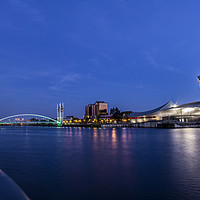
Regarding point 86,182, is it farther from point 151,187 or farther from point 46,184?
point 151,187

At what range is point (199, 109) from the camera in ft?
414

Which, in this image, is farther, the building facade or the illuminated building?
the building facade

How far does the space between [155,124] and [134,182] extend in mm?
118842

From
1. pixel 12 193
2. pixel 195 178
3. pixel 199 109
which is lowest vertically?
pixel 195 178

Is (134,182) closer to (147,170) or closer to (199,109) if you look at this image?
(147,170)

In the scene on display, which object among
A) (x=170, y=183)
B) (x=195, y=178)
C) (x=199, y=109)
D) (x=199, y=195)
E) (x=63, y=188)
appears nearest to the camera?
(x=199, y=195)

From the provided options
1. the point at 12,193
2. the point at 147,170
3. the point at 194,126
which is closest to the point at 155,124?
the point at 194,126

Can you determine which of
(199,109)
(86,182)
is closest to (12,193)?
(86,182)

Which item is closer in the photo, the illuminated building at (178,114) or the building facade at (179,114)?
the illuminated building at (178,114)

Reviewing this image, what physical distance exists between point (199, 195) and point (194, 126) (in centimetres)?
11353

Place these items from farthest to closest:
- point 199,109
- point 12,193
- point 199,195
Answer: point 199,109 < point 199,195 < point 12,193

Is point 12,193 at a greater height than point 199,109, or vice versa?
point 199,109

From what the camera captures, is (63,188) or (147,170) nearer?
(63,188)

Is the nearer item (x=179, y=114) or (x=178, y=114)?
(x=179, y=114)
